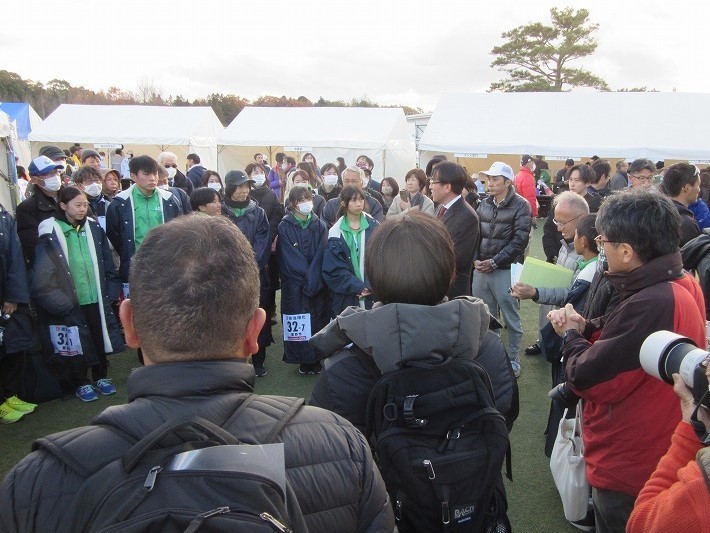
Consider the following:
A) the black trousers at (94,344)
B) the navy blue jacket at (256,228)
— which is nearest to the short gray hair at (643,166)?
the navy blue jacket at (256,228)

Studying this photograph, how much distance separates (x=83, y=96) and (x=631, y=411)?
56.3 metres

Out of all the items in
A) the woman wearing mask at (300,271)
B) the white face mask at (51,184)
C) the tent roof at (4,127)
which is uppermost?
the tent roof at (4,127)

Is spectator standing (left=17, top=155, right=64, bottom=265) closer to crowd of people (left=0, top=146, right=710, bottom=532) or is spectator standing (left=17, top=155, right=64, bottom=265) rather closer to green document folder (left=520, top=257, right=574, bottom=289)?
crowd of people (left=0, top=146, right=710, bottom=532)

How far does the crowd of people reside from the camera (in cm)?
104

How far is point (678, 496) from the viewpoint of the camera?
120cm

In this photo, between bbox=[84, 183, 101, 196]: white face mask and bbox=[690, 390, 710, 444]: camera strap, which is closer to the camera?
bbox=[690, 390, 710, 444]: camera strap

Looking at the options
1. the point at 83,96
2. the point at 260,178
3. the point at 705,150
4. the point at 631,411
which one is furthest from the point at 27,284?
the point at 83,96

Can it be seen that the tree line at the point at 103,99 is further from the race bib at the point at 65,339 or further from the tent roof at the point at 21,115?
the race bib at the point at 65,339

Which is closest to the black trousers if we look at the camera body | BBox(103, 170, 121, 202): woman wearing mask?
BBox(103, 170, 121, 202): woman wearing mask

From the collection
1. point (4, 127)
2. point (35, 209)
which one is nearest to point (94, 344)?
point (35, 209)

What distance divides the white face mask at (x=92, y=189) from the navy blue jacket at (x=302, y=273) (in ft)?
7.46

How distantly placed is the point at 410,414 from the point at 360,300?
349cm

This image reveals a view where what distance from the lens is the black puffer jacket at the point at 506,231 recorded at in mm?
5020

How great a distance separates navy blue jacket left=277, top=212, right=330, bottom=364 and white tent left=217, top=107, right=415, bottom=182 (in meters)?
13.9
